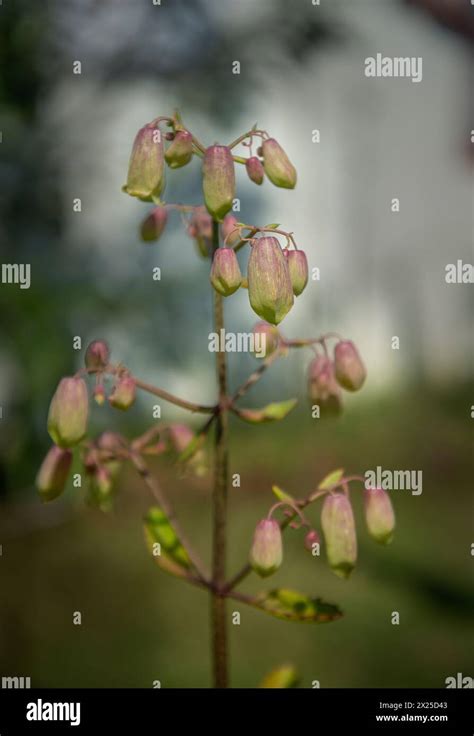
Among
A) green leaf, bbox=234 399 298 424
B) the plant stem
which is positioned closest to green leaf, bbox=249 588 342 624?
the plant stem

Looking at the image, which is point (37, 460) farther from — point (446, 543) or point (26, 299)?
point (446, 543)

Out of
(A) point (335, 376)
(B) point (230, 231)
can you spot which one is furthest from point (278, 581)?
(B) point (230, 231)

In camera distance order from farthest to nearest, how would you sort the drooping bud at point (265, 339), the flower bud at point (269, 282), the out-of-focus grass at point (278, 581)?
1. the out-of-focus grass at point (278, 581)
2. the drooping bud at point (265, 339)
3. the flower bud at point (269, 282)

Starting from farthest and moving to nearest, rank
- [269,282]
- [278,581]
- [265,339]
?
[278,581] < [265,339] < [269,282]

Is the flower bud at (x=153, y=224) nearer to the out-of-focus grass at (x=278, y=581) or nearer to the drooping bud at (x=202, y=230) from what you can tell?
the drooping bud at (x=202, y=230)

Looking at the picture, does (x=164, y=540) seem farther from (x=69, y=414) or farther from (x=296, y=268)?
(x=296, y=268)

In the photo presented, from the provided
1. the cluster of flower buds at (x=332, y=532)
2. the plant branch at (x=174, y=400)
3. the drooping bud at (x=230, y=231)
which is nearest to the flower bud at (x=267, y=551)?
the cluster of flower buds at (x=332, y=532)
